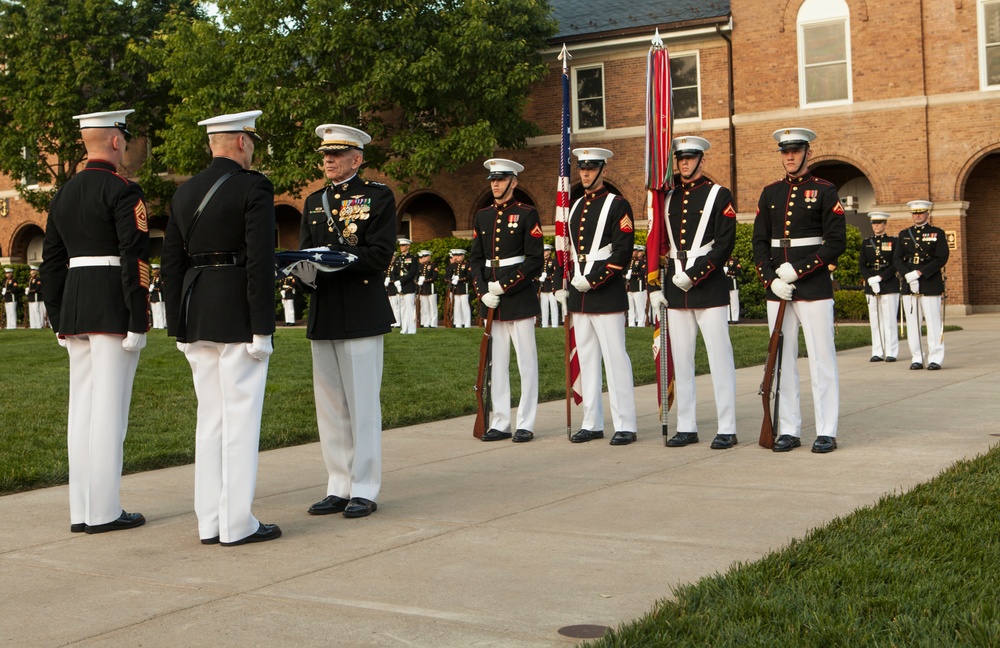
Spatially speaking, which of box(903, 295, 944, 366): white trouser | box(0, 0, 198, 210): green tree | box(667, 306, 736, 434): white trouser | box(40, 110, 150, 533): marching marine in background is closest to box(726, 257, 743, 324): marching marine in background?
box(903, 295, 944, 366): white trouser

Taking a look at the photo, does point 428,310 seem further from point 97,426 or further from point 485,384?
point 97,426

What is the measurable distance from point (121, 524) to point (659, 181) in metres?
4.75

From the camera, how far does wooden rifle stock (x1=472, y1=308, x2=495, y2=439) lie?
9578mm

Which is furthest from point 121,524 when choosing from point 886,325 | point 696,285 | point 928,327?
point 886,325

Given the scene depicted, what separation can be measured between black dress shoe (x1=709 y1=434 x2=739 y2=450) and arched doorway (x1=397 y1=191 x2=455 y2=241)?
29.8 metres

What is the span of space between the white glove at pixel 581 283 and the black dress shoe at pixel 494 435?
1373mm

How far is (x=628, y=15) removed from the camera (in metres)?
33.8

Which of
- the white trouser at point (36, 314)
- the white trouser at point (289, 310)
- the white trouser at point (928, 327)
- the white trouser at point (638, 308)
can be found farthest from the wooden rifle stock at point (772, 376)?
the white trouser at point (36, 314)

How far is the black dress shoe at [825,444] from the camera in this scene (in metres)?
8.20

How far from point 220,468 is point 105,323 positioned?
3.43 feet

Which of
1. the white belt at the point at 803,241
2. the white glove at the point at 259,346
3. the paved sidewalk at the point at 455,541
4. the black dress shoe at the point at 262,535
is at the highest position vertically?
the white belt at the point at 803,241

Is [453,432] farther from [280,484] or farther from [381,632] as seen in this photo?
[381,632]

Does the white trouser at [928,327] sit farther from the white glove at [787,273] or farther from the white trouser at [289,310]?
the white trouser at [289,310]

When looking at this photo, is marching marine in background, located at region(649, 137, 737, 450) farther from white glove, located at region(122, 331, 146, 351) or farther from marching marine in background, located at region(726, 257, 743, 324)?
marching marine in background, located at region(726, 257, 743, 324)
